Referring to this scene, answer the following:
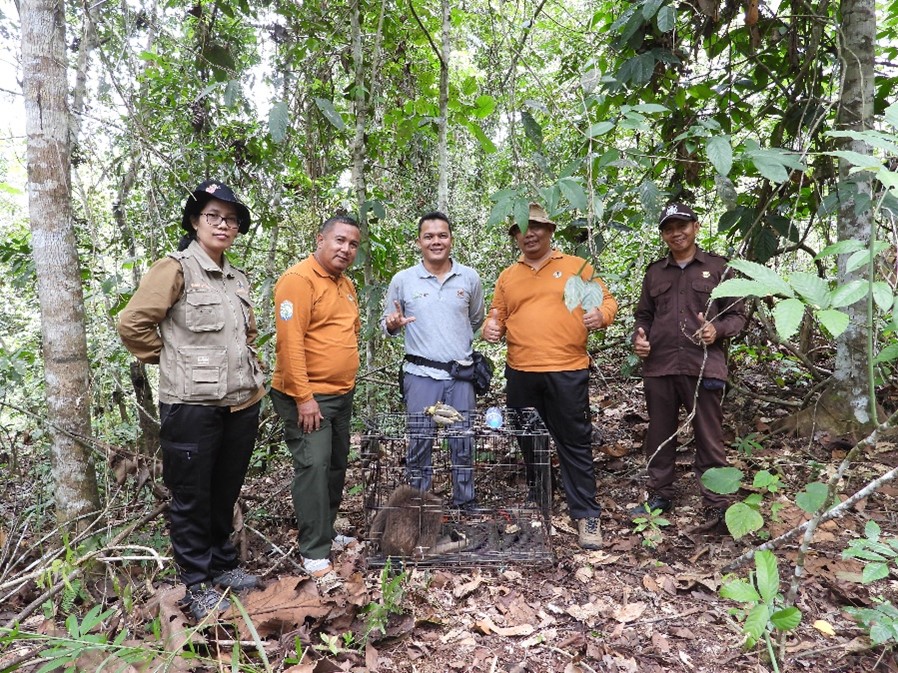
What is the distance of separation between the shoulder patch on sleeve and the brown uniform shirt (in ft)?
6.91

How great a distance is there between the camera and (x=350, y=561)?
10.6 feet

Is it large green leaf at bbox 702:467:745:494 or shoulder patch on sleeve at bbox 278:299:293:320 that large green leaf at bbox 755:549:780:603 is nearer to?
large green leaf at bbox 702:467:745:494

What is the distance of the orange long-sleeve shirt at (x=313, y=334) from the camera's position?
306 cm

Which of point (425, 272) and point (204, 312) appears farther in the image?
point (425, 272)

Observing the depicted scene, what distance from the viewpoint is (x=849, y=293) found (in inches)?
61.9

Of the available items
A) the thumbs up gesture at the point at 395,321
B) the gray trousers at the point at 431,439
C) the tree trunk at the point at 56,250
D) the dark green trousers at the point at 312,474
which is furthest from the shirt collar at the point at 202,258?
the gray trousers at the point at 431,439

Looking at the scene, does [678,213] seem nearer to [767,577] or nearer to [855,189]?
[855,189]

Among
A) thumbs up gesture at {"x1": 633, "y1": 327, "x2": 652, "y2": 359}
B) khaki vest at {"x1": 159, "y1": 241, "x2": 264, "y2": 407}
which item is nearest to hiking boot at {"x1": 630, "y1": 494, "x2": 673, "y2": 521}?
thumbs up gesture at {"x1": 633, "y1": 327, "x2": 652, "y2": 359}

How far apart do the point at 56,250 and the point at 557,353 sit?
2.63 m

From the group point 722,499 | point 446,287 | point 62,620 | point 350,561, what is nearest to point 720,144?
point 446,287

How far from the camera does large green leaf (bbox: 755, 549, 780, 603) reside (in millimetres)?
2088

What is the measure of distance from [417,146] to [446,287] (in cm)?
381

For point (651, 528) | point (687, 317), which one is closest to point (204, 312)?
point (687, 317)

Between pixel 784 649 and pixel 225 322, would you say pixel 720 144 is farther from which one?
pixel 225 322
